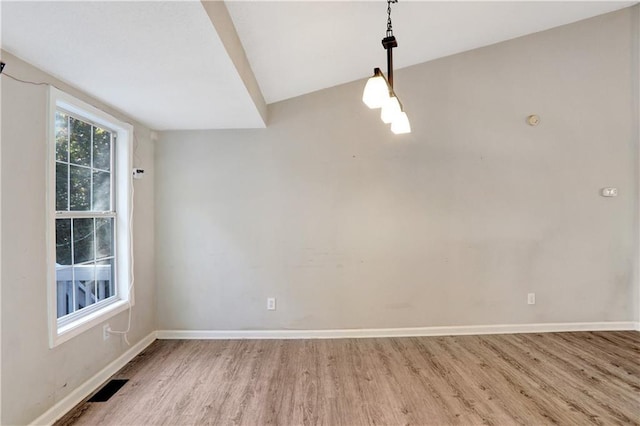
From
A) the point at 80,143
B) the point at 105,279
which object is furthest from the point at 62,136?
the point at 105,279

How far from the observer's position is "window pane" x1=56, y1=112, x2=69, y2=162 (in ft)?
7.09

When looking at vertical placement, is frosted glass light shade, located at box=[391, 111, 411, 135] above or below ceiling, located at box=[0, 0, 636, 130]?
below

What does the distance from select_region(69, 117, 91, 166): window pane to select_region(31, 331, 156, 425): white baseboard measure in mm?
1714

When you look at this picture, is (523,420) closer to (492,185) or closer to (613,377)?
(613,377)

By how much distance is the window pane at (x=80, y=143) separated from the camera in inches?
90.7

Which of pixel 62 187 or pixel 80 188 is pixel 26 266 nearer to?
pixel 62 187

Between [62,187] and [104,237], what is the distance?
2.13ft

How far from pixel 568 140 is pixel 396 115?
9.80 feet

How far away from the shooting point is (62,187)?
7.18 ft

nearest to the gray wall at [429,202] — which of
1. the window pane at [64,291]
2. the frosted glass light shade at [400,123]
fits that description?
the window pane at [64,291]

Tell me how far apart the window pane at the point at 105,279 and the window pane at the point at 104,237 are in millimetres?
77

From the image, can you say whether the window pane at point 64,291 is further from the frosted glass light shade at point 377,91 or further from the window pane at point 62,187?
the frosted glass light shade at point 377,91

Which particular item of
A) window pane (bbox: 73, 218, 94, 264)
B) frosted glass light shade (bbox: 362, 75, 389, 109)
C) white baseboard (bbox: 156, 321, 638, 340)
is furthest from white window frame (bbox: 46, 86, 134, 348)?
frosted glass light shade (bbox: 362, 75, 389, 109)

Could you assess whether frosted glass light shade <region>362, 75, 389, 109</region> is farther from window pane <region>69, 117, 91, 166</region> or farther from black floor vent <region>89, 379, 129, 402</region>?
black floor vent <region>89, 379, 129, 402</region>
